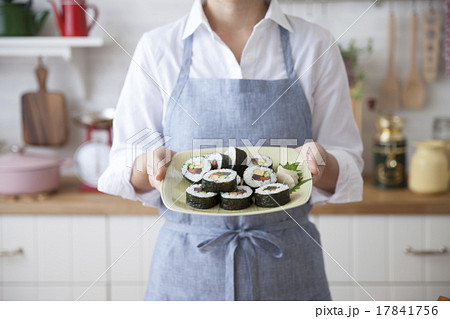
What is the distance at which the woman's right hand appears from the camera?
41 centimetres

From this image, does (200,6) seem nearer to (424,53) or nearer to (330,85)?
(330,85)

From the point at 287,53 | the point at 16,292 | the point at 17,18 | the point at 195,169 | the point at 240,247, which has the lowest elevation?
the point at 16,292

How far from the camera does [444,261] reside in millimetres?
574

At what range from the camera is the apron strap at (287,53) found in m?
0.53

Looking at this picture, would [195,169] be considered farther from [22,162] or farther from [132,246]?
[22,162]

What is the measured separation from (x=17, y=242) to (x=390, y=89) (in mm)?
775

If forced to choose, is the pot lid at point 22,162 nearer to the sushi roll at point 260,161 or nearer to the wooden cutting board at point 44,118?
the wooden cutting board at point 44,118

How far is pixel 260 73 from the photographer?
0.53 metres

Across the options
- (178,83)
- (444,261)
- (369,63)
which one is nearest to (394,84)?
(369,63)

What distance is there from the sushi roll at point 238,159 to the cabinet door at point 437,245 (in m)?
0.24

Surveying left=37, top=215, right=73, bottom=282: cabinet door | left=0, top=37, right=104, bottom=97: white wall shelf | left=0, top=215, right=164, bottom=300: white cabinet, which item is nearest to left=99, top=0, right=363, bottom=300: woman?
left=0, top=215, right=164, bottom=300: white cabinet

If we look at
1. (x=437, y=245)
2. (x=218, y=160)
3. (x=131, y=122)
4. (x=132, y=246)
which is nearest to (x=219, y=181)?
(x=218, y=160)

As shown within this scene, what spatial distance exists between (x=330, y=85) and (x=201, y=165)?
0.61 ft

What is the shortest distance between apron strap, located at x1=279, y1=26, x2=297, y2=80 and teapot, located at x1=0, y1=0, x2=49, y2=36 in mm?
643
